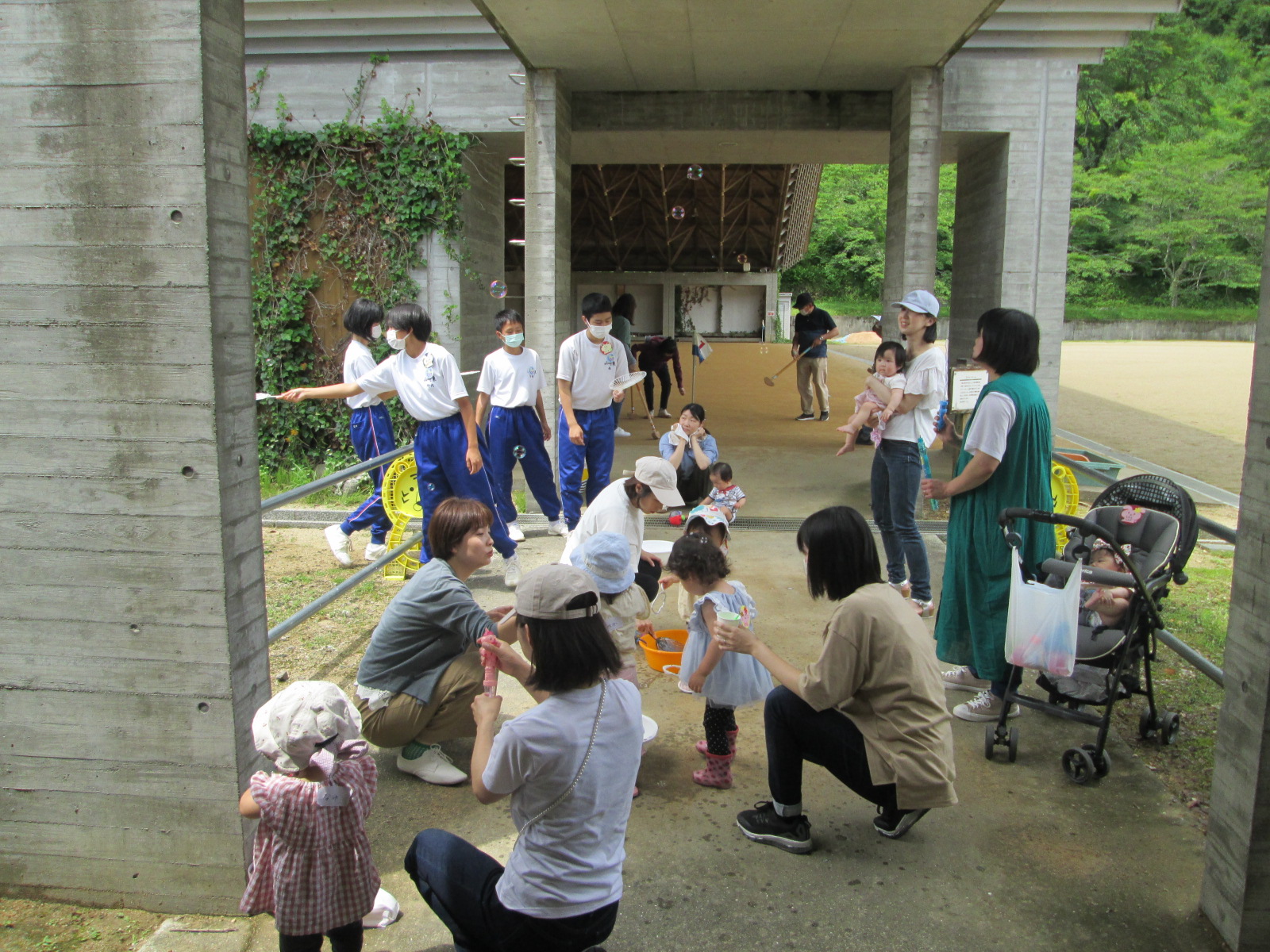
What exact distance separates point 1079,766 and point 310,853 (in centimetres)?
285

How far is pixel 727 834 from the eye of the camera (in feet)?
11.3

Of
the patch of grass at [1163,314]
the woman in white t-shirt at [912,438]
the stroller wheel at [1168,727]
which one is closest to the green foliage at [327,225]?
the woman in white t-shirt at [912,438]

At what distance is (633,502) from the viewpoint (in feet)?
14.0

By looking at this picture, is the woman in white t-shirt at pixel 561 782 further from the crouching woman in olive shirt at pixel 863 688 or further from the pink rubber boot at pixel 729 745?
the pink rubber boot at pixel 729 745

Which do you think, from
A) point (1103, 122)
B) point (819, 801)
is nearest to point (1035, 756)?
point (819, 801)

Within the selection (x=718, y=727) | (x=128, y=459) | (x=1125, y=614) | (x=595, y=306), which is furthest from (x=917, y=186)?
(x=128, y=459)

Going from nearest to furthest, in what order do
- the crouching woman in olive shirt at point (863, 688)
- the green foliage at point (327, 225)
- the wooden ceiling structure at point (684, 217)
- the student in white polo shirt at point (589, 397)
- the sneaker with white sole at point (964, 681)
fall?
1. the crouching woman in olive shirt at point (863, 688)
2. the sneaker with white sole at point (964, 681)
3. the student in white polo shirt at point (589, 397)
4. the green foliage at point (327, 225)
5. the wooden ceiling structure at point (684, 217)

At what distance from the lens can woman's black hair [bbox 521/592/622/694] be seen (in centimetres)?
228

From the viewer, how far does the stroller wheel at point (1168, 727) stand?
4.18 meters

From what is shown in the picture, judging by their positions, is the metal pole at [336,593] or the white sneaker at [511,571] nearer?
the metal pole at [336,593]

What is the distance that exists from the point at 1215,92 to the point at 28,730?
4921 centimetres

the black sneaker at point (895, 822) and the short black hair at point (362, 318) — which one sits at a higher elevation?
the short black hair at point (362, 318)

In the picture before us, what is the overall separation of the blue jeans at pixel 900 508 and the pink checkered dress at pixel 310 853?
3.78 meters

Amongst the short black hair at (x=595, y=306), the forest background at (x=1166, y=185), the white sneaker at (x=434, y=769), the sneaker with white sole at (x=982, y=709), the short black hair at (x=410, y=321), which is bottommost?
the white sneaker at (x=434, y=769)
